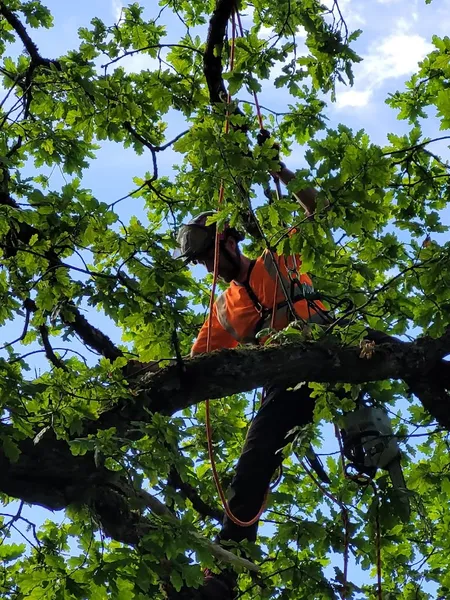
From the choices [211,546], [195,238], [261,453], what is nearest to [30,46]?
[195,238]

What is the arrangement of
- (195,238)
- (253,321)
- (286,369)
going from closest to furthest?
(286,369) < (195,238) < (253,321)

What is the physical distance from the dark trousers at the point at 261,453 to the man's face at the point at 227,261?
0.81 m

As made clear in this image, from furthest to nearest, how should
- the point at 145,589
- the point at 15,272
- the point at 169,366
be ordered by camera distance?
the point at 15,272, the point at 169,366, the point at 145,589

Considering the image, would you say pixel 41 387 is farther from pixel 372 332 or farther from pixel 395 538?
pixel 395 538

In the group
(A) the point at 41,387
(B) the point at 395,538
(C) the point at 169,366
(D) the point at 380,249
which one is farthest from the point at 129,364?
(B) the point at 395,538

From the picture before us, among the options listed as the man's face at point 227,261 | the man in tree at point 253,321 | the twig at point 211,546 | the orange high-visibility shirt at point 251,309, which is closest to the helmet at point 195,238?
the man in tree at point 253,321

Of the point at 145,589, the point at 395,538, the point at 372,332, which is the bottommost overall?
the point at 145,589

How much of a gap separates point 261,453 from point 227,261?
1268 millimetres

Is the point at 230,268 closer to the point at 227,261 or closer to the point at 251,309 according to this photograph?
the point at 227,261

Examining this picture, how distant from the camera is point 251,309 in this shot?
4.81 metres

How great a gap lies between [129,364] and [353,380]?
1.24 m

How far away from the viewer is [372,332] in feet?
12.9

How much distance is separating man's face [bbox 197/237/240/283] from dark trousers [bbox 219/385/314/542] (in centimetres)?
81

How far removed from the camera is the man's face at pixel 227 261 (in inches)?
186
